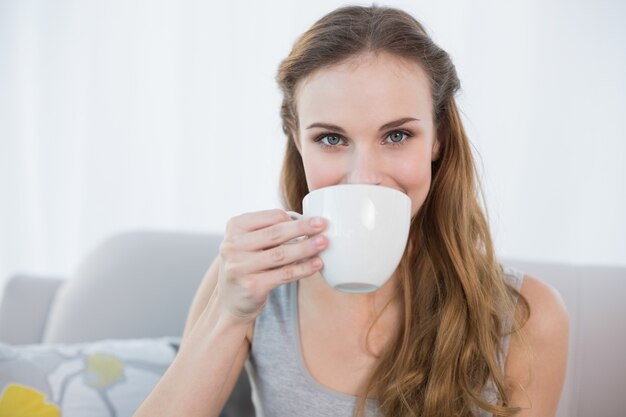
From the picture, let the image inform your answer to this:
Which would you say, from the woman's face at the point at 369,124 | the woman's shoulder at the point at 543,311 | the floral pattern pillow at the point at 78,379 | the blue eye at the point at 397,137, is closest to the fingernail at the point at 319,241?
the woman's face at the point at 369,124

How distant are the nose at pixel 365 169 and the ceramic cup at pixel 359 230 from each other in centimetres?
18

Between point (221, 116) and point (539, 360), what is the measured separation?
1824mm

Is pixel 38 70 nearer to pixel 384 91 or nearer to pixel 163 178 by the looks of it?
pixel 163 178

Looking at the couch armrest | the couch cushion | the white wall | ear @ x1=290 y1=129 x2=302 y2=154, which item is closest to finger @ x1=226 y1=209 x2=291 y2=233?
ear @ x1=290 y1=129 x2=302 y2=154

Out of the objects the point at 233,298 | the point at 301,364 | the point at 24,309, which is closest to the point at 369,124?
the point at 233,298

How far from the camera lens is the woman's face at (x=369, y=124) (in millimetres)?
983

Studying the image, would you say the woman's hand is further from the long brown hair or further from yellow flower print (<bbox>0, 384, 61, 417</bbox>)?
yellow flower print (<bbox>0, 384, 61, 417</bbox>)

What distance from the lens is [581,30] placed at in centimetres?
198

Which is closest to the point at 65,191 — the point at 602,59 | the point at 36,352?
the point at 36,352

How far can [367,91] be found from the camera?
3.25 feet

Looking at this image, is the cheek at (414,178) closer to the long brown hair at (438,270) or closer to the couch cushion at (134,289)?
the long brown hair at (438,270)

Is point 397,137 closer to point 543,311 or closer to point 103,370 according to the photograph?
point 543,311

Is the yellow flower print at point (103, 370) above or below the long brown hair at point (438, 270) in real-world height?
below

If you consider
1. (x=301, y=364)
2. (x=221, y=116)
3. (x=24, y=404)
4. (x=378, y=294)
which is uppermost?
(x=221, y=116)
